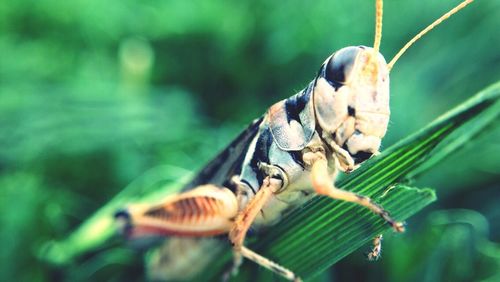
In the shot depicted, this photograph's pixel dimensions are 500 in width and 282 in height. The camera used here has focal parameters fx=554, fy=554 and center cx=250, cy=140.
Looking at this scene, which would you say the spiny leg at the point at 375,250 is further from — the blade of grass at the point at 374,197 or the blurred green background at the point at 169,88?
the blurred green background at the point at 169,88

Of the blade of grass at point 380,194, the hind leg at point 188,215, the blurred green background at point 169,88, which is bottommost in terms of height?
the blade of grass at point 380,194

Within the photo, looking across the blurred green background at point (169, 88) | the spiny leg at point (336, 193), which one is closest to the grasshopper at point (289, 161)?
the spiny leg at point (336, 193)

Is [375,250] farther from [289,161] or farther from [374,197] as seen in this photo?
[289,161]

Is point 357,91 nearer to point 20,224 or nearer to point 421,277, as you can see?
point 421,277

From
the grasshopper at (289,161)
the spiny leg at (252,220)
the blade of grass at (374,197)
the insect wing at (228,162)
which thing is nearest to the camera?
the blade of grass at (374,197)

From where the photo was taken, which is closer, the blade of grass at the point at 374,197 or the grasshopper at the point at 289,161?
the blade of grass at the point at 374,197

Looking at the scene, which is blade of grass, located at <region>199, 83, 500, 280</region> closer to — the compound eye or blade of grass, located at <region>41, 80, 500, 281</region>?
blade of grass, located at <region>41, 80, 500, 281</region>

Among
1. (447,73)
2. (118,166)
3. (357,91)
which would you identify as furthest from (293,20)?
(357,91)

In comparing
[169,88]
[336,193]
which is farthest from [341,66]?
[169,88]
